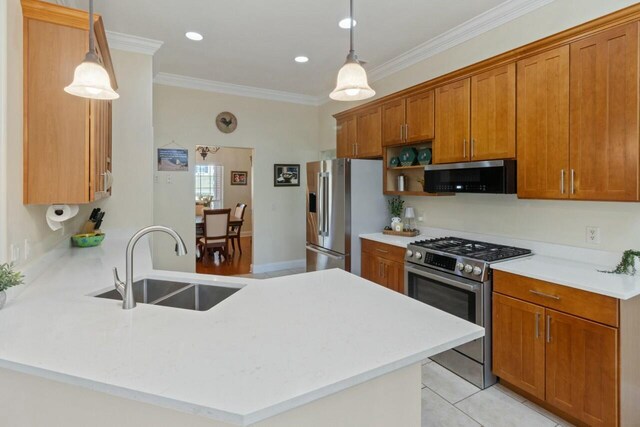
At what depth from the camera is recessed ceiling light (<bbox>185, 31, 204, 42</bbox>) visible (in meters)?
3.43

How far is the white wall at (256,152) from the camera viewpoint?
4762mm

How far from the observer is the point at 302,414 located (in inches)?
39.8

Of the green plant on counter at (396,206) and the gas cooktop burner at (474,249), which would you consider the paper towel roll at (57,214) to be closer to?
the gas cooktop burner at (474,249)

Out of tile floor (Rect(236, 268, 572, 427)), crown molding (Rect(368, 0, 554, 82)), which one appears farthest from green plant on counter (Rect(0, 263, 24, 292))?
crown molding (Rect(368, 0, 554, 82))

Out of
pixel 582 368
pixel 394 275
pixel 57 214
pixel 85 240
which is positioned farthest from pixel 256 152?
pixel 582 368

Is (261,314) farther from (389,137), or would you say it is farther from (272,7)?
(389,137)

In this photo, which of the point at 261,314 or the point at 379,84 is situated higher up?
the point at 379,84

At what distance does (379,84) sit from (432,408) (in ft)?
12.3

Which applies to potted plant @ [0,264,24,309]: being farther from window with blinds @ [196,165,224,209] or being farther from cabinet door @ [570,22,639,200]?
window with blinds @ [196,165,224,209]

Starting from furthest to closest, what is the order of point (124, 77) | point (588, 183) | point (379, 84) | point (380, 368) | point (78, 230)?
point (379, 84)
point (124, 77)
point (78, 230)
point (588, 183)
point (380, 368)

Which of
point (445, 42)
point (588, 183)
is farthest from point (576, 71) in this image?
point (445, 42)

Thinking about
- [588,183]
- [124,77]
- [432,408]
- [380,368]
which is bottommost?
[432,408]

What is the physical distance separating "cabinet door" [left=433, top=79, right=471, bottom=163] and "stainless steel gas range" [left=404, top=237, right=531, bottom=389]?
83cm

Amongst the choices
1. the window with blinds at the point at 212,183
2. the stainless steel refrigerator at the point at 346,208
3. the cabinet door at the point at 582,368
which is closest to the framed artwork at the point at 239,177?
the window with blinds at the point at 212,183
